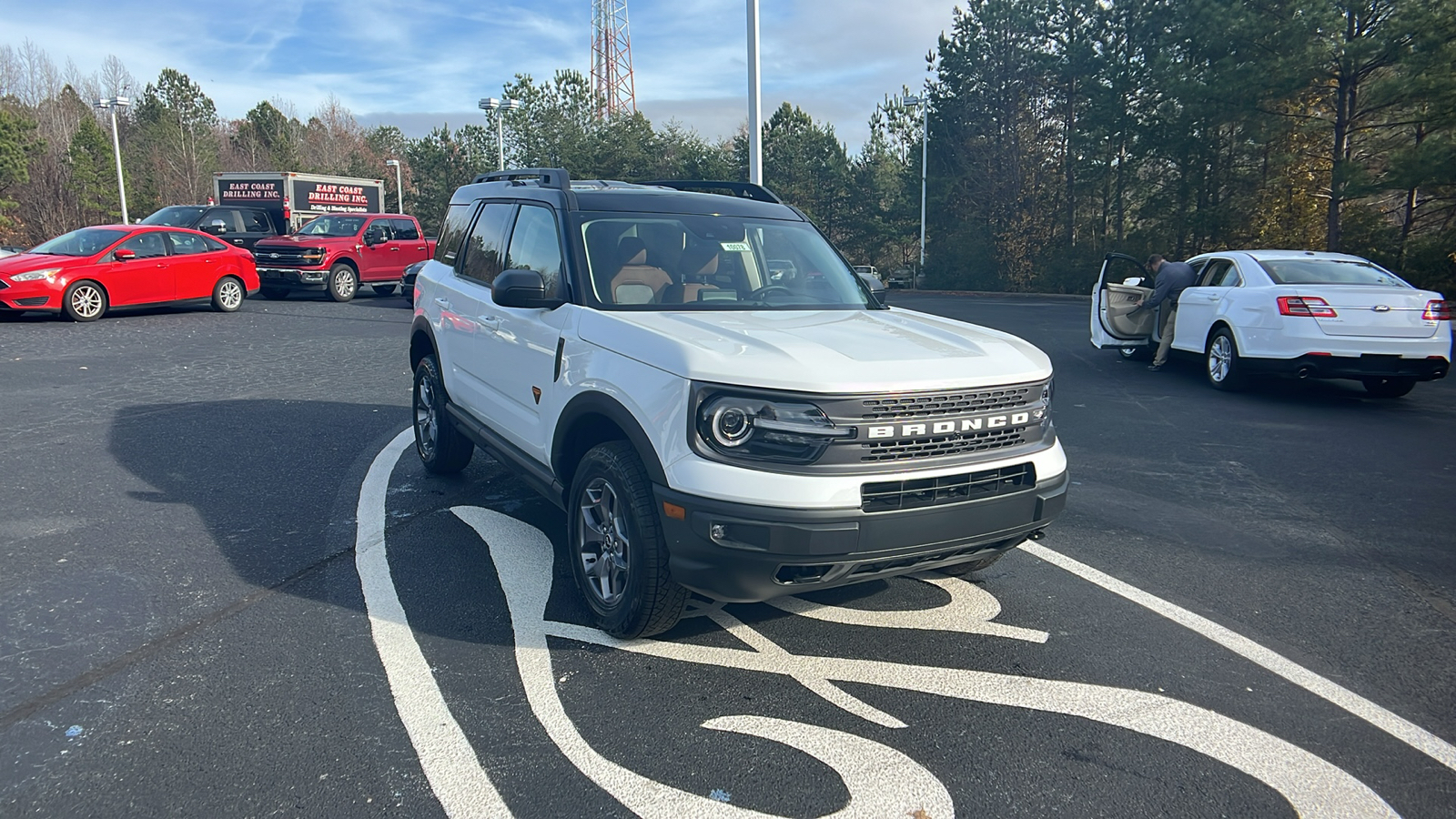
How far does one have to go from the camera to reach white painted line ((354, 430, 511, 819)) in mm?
2908

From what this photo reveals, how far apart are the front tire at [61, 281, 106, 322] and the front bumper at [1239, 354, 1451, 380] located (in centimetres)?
1749

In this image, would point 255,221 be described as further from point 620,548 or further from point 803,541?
point 803,541

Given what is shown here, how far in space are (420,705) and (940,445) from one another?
214 centimetres

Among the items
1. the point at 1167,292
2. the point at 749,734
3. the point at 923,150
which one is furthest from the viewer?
the point at 923,150

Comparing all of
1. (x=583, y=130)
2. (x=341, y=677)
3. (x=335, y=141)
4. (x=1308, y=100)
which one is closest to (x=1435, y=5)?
(x=1308, y=100)

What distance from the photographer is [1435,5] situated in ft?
65.8

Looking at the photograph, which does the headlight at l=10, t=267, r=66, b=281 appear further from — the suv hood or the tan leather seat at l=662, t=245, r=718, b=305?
the suv hood

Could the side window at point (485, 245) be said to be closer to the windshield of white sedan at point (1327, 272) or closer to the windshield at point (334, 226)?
the windshield of white sedan at point (1327, 272)

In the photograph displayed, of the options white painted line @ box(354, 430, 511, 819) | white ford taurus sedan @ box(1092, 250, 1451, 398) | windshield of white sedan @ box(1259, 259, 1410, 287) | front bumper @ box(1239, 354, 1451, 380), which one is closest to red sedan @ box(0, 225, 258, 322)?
white painted line @ box(354, 430, 511, 819)

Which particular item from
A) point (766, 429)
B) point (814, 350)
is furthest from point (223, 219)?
point (766, 429)

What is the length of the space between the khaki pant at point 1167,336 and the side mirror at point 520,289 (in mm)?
9825

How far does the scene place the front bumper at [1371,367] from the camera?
30.1ft

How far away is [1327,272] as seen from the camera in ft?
33.0

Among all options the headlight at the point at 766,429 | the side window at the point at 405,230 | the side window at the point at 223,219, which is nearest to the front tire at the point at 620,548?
the headlight at the point at 766,429
